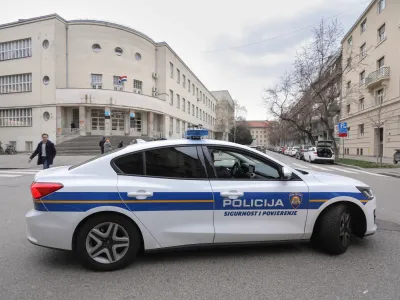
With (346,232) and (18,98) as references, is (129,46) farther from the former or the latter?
(346,232)

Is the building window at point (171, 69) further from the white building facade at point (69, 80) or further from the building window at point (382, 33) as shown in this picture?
the building window at point (382, 33)

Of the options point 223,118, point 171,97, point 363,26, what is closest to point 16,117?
point 171,97

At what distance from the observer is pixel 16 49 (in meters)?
30.8

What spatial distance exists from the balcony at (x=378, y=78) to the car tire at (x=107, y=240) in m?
30.0

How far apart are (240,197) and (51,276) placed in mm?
2318

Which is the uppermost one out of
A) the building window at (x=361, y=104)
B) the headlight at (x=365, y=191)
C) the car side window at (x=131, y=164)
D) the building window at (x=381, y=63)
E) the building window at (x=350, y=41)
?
the building window at (x=350, y=41)

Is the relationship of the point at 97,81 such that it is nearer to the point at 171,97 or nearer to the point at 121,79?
the point at 121,79

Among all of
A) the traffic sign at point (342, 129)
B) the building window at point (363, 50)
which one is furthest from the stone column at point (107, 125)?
the building window at point (363, 50)

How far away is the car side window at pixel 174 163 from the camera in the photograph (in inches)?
125

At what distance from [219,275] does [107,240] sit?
4.40ft

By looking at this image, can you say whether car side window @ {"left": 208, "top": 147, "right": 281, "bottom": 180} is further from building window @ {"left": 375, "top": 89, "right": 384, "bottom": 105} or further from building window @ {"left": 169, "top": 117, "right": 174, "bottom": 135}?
building window @ {"left": 169, "top": 117, "right": 174, "bottom": 135}

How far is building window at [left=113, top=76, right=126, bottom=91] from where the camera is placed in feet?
104

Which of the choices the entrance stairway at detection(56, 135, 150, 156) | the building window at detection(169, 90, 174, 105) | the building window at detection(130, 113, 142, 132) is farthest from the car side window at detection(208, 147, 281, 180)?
the building window at detection(169, 90, 174, 105)

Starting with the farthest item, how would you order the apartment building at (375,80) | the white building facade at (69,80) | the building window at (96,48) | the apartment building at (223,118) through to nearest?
the apartment building at (223,118), the building window at (96,48), the white building facade at (69,80), the apartment building at (375,80)
